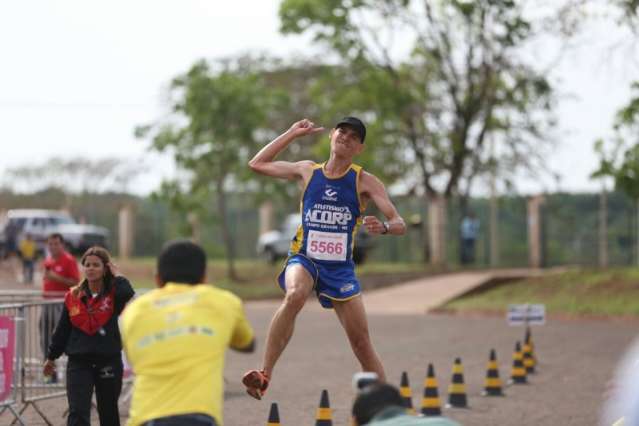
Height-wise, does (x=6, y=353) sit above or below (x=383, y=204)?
below

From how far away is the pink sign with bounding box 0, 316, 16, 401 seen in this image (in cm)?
1122

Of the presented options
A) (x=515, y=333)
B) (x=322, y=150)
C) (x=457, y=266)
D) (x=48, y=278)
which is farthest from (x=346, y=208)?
(x=457, y=266)

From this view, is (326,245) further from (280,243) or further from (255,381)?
(280,243)

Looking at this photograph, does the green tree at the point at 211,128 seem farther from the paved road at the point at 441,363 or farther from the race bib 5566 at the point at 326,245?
the race bib 5566 at the point at 326,245

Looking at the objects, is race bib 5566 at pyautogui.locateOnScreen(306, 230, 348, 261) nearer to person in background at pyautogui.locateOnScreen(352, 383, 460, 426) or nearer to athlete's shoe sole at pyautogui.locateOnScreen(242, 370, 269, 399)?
athlete's shoe sole at pyautogui.locateOnScreen(242, 370, 269, 399)

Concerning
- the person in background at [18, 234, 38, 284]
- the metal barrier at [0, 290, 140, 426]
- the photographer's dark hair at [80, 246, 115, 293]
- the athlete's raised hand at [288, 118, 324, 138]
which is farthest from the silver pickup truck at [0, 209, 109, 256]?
the athlete's raised hand at [288, 118, 324, 138]

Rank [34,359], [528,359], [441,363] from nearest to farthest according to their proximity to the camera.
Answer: [34,359] < [528,359] < [441,363]

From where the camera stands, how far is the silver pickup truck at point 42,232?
4694 centimetres

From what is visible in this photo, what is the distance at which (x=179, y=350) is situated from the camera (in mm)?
6008

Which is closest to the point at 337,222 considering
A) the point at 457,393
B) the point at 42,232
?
the point at 457,393

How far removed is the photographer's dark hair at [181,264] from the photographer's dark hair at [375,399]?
3.39 feet

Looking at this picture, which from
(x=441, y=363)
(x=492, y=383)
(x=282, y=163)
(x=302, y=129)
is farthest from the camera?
(x=441, y=363)

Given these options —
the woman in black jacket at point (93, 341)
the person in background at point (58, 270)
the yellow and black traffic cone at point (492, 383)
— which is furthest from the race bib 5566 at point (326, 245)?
the person in background at point (58, 270)

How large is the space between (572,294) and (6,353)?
844 inches
